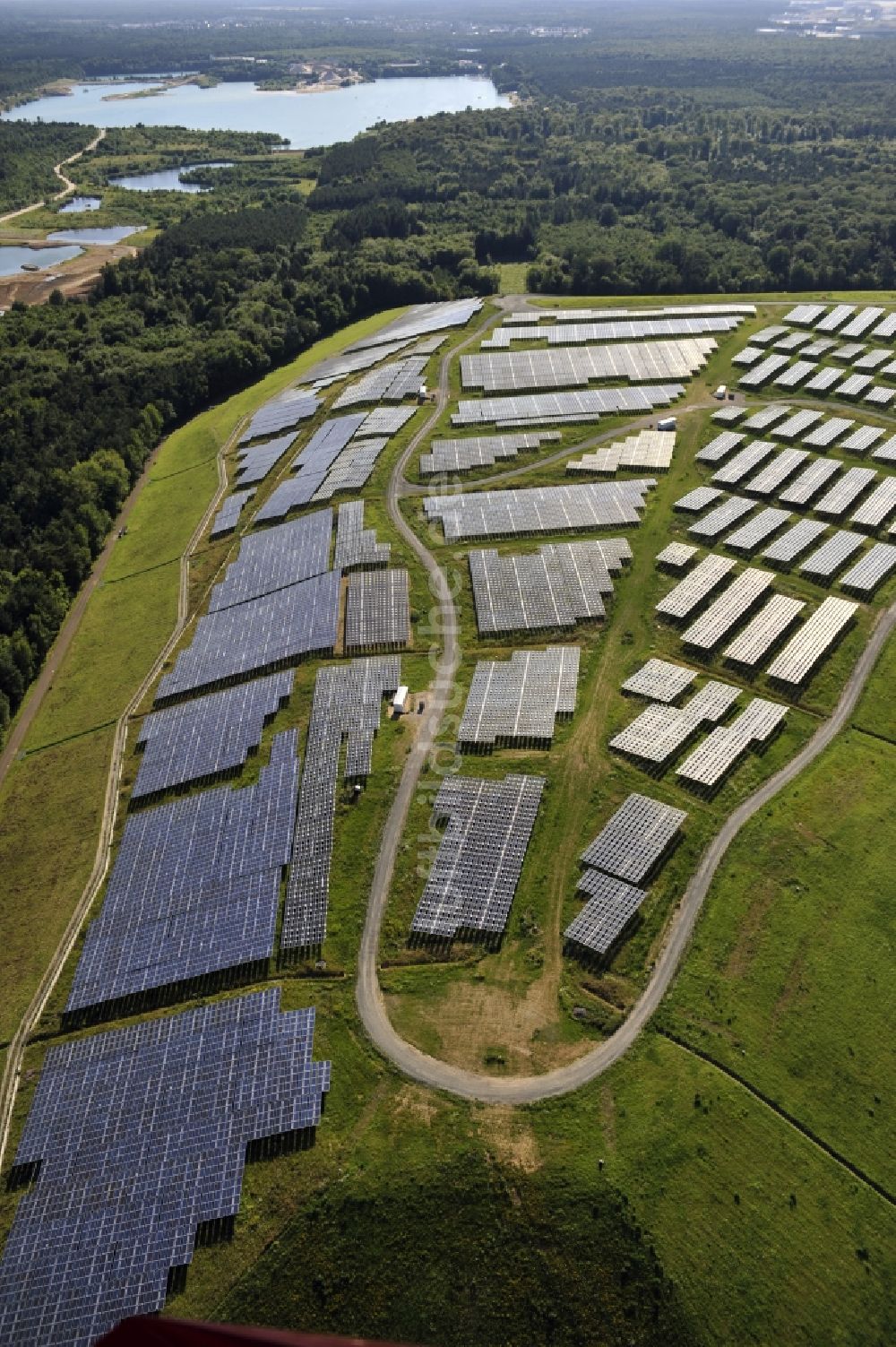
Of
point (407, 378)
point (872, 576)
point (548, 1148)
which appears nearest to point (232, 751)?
point (548, 1148)

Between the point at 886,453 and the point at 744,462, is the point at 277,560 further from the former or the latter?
the point at 886,453

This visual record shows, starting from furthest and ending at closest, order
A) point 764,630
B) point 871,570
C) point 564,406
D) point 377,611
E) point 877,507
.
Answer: point 564,406, point 877,507, point 377,611, point 871,570, point 764,630

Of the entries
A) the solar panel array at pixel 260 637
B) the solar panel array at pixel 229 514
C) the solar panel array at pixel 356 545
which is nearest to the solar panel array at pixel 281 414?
the solar panel array at pixel 229 514

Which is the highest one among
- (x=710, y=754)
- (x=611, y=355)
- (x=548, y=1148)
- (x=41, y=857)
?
(x=611, y=355)

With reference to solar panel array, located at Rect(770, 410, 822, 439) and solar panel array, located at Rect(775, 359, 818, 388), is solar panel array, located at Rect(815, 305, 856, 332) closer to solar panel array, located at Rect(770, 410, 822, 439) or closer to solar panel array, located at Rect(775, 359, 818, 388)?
solar panel array, located at Rect(775, 359, 818, 388)

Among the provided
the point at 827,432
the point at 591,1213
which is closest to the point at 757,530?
the point at 827,432

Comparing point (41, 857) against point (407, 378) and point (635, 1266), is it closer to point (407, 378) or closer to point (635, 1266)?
point (635, 1266)
